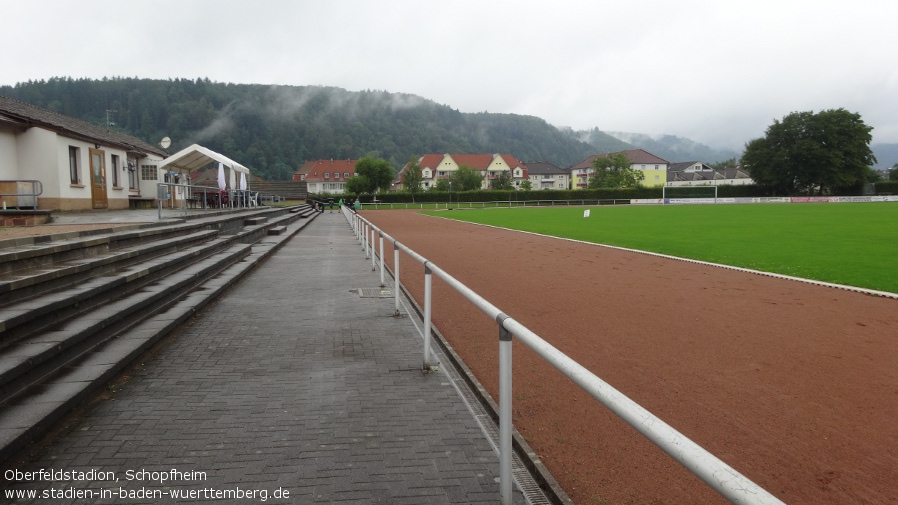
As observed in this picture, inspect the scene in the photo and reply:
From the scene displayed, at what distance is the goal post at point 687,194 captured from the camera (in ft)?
243

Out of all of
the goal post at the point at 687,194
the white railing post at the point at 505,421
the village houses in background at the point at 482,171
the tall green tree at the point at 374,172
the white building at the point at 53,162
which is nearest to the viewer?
the white railing post at the point at 505,421

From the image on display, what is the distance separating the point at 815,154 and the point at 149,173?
83104mm

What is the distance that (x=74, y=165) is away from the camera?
782 inches

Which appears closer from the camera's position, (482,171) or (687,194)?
(687,194)

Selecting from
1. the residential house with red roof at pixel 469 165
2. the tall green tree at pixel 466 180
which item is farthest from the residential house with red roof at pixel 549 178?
the tall green tree at pixel 466 180

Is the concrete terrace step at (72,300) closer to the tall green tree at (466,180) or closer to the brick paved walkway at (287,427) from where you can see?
the brick paved walkway at (287,427)

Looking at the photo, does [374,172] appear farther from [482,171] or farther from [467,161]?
[467,161]

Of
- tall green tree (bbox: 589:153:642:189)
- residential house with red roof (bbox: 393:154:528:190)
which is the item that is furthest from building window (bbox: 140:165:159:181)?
residential house with red roof (bbox: 393:154:528:190)

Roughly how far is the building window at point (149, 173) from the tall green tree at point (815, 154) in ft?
268

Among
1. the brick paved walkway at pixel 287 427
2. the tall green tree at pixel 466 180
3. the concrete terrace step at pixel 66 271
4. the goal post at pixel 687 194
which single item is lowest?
the brick paved walkway at pixel 287 427

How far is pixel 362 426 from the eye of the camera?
159 inches

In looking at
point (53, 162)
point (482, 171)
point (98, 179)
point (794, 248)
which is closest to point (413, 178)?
point (482, 171)

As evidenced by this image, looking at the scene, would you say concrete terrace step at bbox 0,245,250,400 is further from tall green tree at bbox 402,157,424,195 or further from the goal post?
tall green tree at bbox 402,157,424,195

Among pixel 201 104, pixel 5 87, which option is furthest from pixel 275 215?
pixel 201 104
